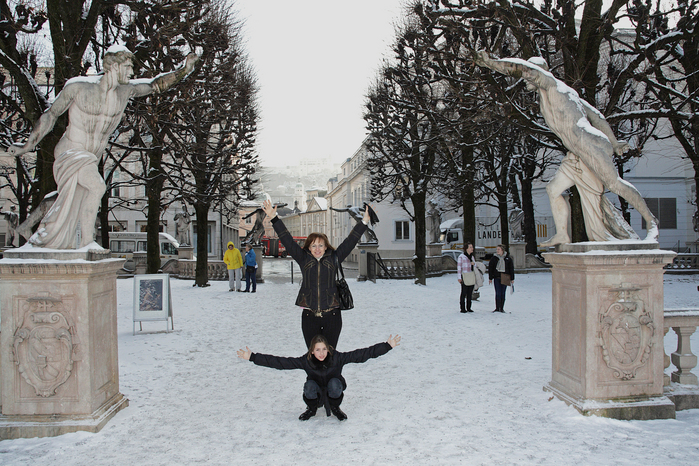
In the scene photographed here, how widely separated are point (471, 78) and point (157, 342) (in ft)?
28.7

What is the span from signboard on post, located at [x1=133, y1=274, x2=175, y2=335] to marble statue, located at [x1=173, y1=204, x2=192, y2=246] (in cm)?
1521

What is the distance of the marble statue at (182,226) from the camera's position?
24.6m

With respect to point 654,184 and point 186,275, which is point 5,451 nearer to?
point 186,275

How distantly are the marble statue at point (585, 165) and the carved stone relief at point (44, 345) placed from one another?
5.25m

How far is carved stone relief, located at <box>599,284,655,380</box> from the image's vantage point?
4926 mm

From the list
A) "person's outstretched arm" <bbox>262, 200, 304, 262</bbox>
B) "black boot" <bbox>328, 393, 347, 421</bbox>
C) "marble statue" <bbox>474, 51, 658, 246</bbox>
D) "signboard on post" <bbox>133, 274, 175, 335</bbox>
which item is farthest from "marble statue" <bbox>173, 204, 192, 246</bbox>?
"marble statue" <bbox>474, 51, 658, 246</bbox>

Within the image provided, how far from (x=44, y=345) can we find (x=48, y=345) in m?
0.04

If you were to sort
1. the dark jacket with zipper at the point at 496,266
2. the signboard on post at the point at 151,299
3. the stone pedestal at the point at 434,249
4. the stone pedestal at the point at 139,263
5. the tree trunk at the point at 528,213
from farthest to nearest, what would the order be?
the stone pedestal at the point at 434,249, the tree trunk at the point at 528,213, the stone pedestal at the point at 139,263, the dark jacket with zipper at the point at 496,266, the signboard on post at the point at 151,299

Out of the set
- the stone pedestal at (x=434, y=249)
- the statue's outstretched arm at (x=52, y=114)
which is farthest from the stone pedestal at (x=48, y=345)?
the stone pedestal at (x=434, y=249)

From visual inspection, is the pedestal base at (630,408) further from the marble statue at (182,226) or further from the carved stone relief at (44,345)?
the marble statue at (182,226)

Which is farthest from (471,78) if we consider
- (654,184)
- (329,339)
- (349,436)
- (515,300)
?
(654,184)

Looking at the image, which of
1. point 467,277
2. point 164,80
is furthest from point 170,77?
point 467,277

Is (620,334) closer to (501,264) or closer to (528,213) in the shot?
(501,264)

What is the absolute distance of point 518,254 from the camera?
25.1 metres
